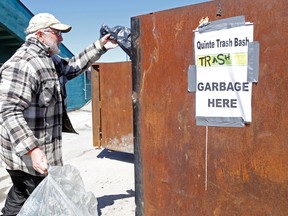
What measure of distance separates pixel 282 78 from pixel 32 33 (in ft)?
6.21

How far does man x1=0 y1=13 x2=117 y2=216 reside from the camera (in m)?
2.00

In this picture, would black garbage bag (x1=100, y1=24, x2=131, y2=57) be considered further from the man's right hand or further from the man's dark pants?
the man's dark pants

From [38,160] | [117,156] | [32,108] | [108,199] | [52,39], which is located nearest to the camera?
[38,160]

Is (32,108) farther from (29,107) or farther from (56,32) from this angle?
(56,32)

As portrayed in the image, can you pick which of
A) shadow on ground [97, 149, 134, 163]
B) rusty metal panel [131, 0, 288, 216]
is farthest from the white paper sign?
shadow on ground [97, 149, 134, 163]

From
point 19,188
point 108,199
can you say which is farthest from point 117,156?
point 19,188

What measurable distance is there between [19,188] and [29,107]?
2.47 feet

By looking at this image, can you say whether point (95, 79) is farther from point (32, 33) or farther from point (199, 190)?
point (199, 190)

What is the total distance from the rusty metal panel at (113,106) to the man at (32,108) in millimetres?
1970

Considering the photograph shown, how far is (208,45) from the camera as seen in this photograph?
4.72ft

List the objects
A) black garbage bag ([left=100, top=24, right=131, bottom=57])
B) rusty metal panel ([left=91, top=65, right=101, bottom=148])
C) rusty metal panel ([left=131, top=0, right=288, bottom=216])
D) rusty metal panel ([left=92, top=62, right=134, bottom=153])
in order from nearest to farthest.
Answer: rusty metal panel ([left=131, top=0, right=288, bottom=216]) < black garbage bag ([left=100, top=24, right=131, bottom=57]) < rusty metal panel ([left=92, top=62, right=134, bottom=153]) < rusty metal panel ([left=91, top=65, right=101, bottom=148])

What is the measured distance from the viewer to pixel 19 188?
2441mm

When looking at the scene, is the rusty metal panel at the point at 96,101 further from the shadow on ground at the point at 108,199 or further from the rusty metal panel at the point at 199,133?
the rusty metal panel at the point at 199,133

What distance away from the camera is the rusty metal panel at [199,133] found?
127 cm
